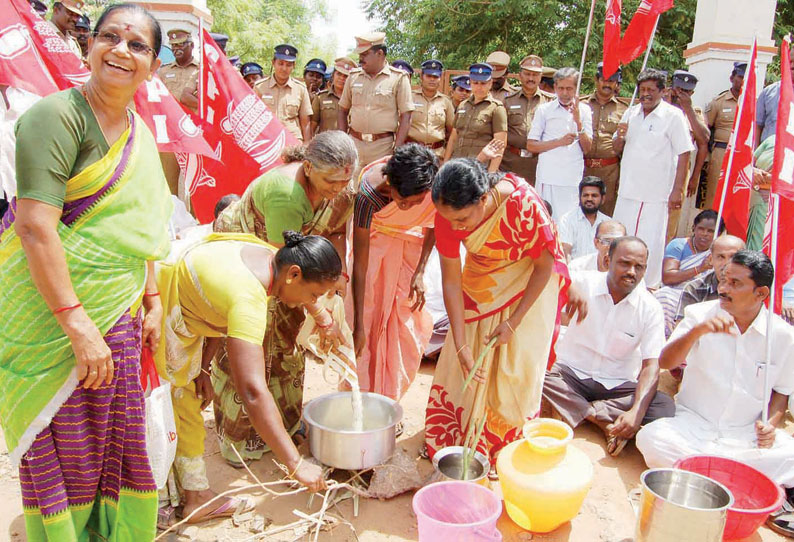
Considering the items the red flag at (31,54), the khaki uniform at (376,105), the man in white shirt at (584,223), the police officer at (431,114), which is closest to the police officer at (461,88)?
the police officer at (431,114)

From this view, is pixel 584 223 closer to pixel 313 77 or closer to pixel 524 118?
pixel 524 118

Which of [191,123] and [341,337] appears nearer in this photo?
[341,337]

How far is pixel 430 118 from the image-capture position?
6848 millimetres

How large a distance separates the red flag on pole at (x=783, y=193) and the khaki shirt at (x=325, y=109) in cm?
528

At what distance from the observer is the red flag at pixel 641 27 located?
6000 mm

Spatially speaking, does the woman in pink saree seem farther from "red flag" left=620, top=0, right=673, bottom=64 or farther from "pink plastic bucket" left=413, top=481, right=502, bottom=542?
"red flag" left=620, top=0, right=673, bottom=64

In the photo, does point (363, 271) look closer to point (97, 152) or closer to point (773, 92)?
point (97, 152)

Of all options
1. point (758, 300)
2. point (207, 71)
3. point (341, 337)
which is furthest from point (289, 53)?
point (758, 300)

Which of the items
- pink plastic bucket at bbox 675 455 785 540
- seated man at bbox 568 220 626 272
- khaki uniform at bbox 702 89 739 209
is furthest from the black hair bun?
khaki uniform at bbox 702 89 739 209

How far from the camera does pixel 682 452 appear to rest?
3119 millimetres

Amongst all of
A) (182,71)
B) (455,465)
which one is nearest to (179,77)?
(182,71)

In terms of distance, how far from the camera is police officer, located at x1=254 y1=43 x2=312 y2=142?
6938 millimetres

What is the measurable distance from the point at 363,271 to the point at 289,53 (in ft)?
15.7

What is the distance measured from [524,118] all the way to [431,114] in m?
1.02
